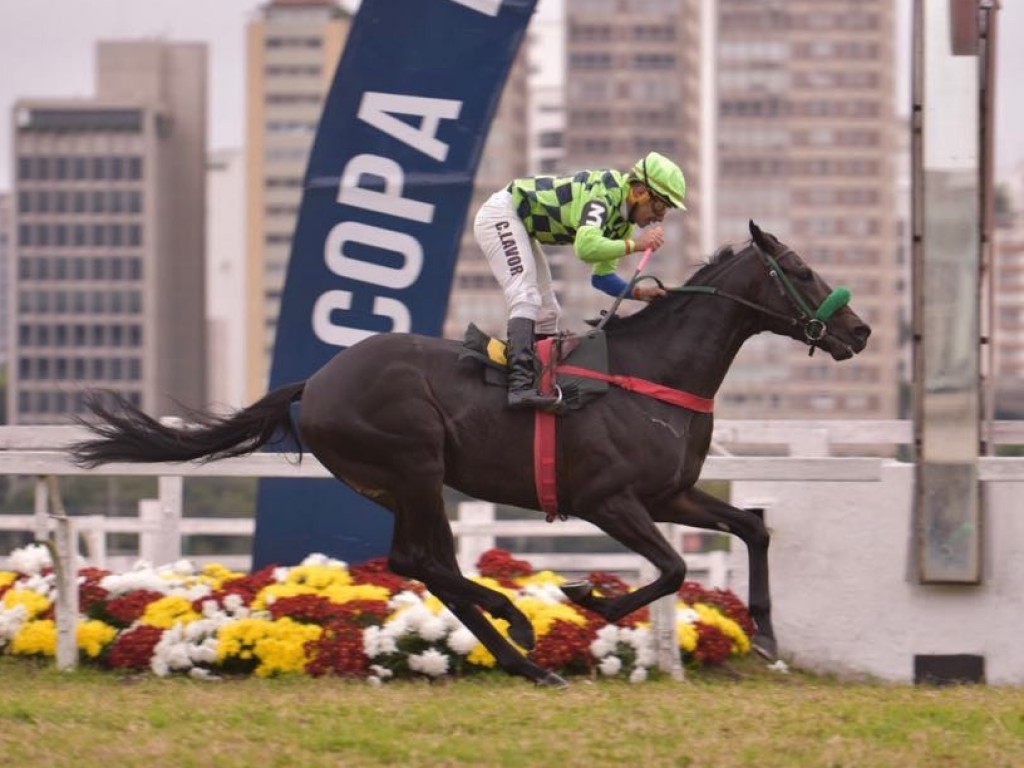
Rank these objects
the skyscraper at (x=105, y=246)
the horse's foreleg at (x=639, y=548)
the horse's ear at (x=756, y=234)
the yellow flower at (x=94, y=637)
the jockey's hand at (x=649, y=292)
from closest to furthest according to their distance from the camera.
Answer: the horse's foreleg at (x=639, y=548) → the horse's ear at (x=756, y=234) → the jockey's hand at (x=649, y=292) → the yellow flower at (x=94, y=637) → the skyscraper at (x=105, y=246)

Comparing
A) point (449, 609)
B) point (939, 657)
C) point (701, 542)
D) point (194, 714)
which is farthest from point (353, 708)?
point (701, 542)

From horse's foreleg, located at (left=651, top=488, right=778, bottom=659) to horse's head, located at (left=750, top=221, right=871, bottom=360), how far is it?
0.74 metres

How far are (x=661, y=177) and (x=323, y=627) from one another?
244 centimetres

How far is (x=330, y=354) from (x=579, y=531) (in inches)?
73.8

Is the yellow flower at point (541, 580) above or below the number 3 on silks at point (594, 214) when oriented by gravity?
below

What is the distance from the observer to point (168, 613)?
29.0 feet

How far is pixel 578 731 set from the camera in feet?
21.5

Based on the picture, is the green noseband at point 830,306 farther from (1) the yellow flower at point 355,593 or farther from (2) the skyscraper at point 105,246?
(2) the skyscraper at point 105,246

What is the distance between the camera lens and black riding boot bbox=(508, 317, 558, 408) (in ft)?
25.5

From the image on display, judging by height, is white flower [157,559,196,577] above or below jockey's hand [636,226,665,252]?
below

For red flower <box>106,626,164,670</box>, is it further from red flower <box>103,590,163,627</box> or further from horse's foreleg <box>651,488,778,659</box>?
horse's foreleg <box>651,488,778,659</box>

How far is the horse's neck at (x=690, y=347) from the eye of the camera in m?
7.95

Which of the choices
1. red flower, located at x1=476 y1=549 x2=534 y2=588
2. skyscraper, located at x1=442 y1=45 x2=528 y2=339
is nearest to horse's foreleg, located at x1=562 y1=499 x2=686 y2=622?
red flower, located at x1=476 y1=549 x2=534 y2=588

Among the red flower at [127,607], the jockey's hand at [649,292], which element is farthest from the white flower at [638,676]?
the red flower at [127,607]
